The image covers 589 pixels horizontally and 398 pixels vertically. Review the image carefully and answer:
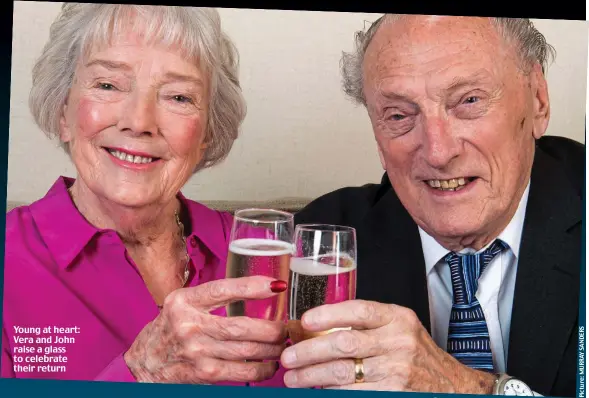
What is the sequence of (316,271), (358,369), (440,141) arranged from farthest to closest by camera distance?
(440,141) → (358,369) → (316,271)

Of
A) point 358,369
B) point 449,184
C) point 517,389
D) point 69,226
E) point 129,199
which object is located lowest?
point 517,389

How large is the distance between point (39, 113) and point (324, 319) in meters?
1.32

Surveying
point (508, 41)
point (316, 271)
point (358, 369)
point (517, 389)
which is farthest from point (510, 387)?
point (508, 41)

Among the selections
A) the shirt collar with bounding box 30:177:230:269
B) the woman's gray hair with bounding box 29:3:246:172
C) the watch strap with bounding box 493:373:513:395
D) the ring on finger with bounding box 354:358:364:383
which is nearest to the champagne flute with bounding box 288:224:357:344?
the ring on finger with bounding box 354:358:364:383

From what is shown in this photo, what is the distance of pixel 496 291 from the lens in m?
2.90

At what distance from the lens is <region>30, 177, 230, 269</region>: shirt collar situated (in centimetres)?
286

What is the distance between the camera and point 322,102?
293 cm

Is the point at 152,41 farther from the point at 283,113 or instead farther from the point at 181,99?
the point at 283,113

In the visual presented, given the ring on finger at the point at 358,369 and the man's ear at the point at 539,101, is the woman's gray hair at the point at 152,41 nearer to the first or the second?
the ring on finger at the point at 358,369

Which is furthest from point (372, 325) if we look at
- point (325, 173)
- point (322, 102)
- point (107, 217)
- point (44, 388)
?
point (44, 388)

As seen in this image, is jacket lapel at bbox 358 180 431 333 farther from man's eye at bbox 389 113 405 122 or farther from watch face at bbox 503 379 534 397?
watch face at bbox 503 379 534 397

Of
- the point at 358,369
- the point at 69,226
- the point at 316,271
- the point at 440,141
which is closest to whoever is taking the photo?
the point at 316,271

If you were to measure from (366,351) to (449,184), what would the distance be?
69 centimetres

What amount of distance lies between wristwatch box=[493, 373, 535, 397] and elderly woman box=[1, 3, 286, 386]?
0.77m
